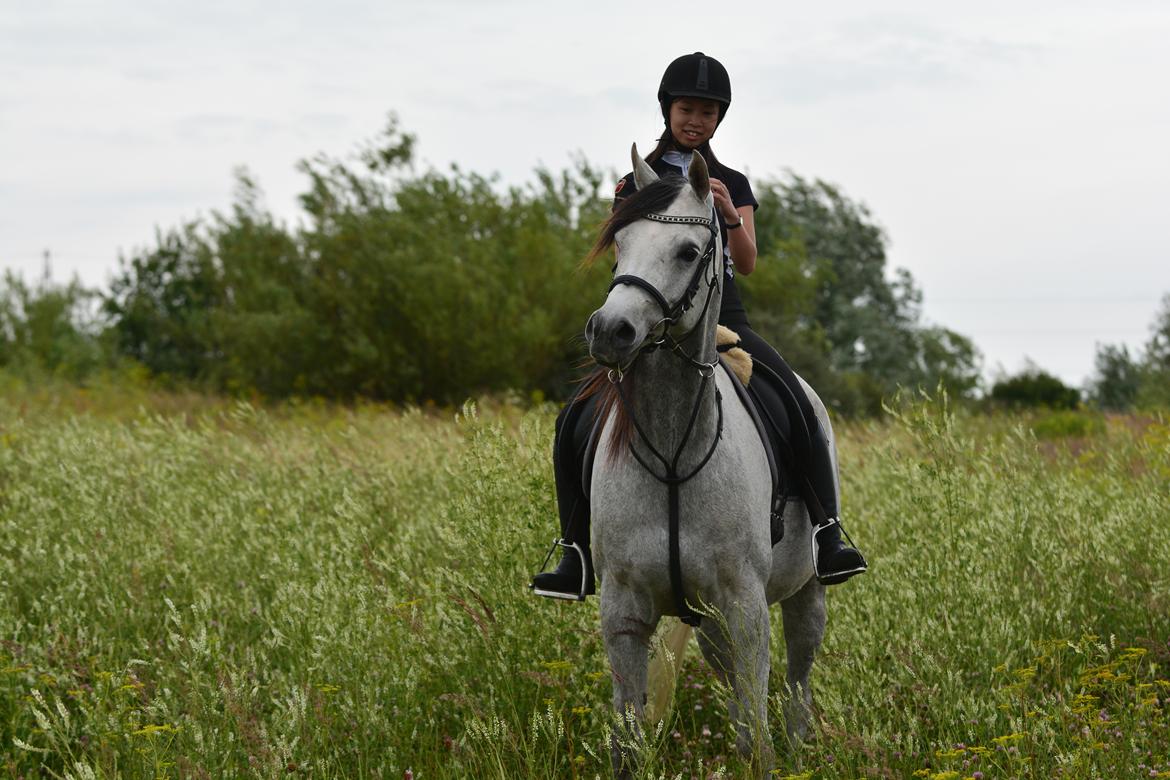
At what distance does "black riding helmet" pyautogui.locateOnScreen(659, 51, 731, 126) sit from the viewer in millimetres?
4555

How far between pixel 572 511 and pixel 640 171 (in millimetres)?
1478

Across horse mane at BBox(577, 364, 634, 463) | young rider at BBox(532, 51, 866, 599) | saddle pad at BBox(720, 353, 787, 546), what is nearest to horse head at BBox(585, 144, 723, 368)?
horse mane at BBox(577, 364, 634, 463)

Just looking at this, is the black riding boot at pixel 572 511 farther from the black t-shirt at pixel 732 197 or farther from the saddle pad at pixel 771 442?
the black t-shirt at pixel 732 197

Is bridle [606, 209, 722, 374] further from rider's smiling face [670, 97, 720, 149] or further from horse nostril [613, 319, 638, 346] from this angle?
rider's smiling face [670, 97, 720, 149]

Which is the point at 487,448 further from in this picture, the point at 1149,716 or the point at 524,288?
the point at 524,288

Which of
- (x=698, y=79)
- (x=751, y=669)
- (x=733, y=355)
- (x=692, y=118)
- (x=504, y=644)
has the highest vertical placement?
(x=698, y=79)

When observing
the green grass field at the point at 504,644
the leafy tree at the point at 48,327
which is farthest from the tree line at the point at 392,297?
the green grass field at the point at 504,644

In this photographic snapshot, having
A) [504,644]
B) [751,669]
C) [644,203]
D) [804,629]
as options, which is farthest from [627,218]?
[804,629]

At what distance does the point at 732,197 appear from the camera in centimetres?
478

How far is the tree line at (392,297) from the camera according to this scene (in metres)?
23.4

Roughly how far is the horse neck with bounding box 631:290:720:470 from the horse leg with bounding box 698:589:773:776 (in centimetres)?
55

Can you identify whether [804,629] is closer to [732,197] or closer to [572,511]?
[572,511]

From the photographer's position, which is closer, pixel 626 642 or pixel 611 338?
pixel 611 338

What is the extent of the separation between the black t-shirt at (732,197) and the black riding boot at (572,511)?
2.53ft
